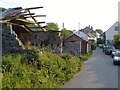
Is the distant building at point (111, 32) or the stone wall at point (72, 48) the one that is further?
the distant building at point (111, 32)

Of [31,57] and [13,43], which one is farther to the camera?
[13,43]

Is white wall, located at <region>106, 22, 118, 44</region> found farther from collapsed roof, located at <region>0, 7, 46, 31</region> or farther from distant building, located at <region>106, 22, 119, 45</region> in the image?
collapsed roof, located at <region>0, 7, 46, 31</region>

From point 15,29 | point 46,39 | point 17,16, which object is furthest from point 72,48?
point 17,16

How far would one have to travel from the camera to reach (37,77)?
43.0ft

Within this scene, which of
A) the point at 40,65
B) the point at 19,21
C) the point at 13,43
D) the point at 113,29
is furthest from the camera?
the point at 113,29

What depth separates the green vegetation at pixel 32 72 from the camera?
449 inches

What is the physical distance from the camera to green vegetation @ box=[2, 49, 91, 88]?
11.4m

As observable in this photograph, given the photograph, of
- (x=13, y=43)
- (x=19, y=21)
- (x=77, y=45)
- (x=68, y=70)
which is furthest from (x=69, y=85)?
(x=77, y=45)

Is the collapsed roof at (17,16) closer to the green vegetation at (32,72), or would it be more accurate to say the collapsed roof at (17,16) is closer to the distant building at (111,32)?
the green vegetation at (32,72)

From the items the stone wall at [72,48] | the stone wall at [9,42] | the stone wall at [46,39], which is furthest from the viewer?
the stone wall at [72,48]

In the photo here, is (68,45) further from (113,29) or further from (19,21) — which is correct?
(113,29)

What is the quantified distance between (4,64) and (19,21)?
8441mm

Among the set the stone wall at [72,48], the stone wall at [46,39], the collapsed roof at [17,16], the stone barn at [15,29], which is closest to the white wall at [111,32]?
the stone wall at [72,48]

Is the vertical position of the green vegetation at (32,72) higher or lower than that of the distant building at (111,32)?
lower
